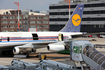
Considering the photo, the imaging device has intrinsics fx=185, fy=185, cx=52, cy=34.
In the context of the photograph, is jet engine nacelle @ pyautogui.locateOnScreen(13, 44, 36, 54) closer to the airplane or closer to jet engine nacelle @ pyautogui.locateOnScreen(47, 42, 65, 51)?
the airplane

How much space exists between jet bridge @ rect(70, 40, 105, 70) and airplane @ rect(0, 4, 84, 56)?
1061 cm

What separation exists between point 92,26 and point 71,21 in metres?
93.3

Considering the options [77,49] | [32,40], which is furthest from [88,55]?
[32,40]

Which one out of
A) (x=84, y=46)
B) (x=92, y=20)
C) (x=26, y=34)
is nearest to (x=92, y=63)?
(x=84, y=46)

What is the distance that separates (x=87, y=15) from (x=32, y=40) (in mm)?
99211

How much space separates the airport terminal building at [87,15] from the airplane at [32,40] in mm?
87536

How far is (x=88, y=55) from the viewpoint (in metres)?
18.3

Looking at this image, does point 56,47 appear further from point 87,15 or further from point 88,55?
point 87,15

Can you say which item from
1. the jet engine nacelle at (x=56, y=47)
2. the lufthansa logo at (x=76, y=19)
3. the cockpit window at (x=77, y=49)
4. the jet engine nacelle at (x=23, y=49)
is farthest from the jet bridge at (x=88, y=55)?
the lufthansa logo at (x=76, y=19)

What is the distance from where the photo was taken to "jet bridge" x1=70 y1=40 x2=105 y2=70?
15.4 meters

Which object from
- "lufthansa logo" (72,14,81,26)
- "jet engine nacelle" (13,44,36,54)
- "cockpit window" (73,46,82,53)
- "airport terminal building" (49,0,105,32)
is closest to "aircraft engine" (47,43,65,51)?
"jet engine nacelle" (13,44,36,54)

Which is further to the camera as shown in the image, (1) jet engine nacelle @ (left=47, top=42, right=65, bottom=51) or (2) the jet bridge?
(1) jet engine nacelle @ (left=47, top=42, right=65, bottom=51)

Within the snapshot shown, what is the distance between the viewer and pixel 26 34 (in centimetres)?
3897

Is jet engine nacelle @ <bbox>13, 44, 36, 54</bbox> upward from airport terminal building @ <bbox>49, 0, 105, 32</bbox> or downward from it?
downward
